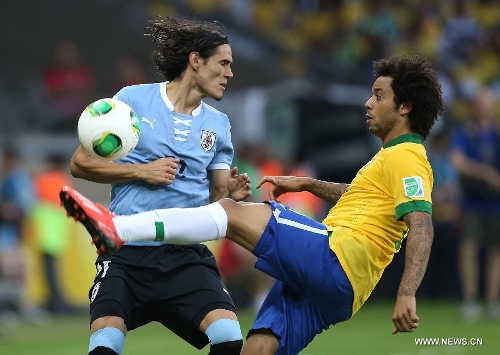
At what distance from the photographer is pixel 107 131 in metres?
5.84

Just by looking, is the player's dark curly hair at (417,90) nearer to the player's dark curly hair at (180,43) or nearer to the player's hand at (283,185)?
the player's hand at (283,185)

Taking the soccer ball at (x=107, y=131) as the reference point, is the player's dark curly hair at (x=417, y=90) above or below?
above

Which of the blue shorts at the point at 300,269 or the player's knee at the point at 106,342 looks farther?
the blue shorts at the point at 300,269

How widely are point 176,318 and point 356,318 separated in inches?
285

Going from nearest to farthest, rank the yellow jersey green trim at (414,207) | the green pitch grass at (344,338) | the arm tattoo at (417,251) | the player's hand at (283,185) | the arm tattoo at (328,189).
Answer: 1. the arm tattoo at (417,251)
2. the yellow jersey green trim at (414,207)
3. the player's hand at (283,185)
4. the arm tattoo at (328,189)
5. the green pitch grass at (344,338)

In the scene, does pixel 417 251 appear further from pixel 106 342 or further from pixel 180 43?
pixel 180 43

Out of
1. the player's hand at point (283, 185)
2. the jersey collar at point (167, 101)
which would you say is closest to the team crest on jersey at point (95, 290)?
the jersey collar at point (167, 101)

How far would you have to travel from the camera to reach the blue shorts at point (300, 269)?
6000mm

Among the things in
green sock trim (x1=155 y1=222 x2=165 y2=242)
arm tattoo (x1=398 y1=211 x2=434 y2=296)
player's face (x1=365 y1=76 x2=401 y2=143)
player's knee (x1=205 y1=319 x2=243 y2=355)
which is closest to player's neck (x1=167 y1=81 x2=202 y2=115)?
green sock trim (x1=155 y1=222 x2=165 y2=242)

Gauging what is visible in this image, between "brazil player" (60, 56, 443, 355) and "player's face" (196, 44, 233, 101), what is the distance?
645 millimetres

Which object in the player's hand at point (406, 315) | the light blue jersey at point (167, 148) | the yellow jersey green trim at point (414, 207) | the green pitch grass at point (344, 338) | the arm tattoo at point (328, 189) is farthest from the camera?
the green pitch grass at point (344, 338)

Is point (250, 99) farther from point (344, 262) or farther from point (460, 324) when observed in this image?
point (344, 262)

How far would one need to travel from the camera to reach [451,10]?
19.5 m

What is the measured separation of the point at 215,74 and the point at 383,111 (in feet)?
3.35
